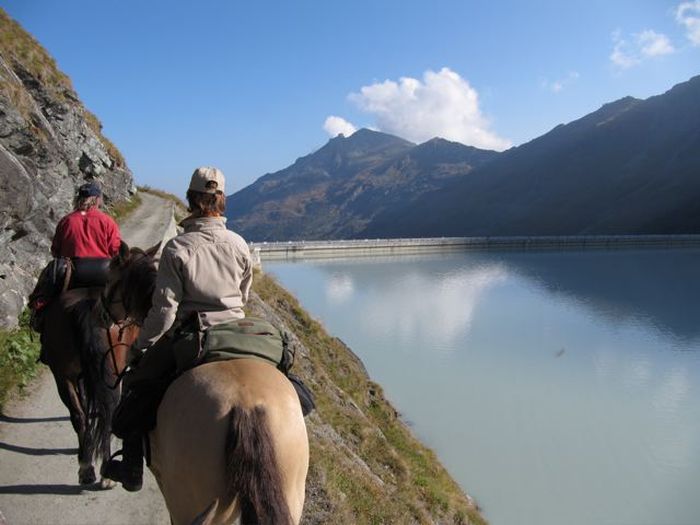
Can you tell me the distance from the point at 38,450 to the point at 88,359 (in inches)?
66.2

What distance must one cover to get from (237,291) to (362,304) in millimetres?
35527

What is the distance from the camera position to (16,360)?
754cm

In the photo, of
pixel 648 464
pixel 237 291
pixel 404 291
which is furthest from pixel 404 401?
pixel 404 291

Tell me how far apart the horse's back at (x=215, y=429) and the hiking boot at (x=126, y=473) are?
0.60 meters

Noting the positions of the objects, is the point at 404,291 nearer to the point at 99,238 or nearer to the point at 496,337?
the point at 496,337

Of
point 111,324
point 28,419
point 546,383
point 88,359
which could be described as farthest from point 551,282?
point 111,324

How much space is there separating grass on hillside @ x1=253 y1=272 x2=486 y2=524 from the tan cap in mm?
3940

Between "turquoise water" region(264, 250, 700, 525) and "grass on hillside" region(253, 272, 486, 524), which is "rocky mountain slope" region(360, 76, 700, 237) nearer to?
"turquoise water" region(264, 250, 700, 525)

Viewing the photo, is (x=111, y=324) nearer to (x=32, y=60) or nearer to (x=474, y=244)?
(x=32, y=60)

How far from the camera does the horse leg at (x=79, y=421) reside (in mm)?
5023

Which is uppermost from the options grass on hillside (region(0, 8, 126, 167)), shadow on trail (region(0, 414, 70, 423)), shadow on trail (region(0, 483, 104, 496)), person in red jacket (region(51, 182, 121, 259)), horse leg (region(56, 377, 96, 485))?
grass on hillside (region(0, 8, 126, 167))

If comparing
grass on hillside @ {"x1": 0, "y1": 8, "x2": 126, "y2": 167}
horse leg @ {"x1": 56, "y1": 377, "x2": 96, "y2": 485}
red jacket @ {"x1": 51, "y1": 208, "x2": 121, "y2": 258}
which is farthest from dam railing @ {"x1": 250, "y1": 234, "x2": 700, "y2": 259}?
horse leg @ {"x1": 56, "y1": 377, "x2": 96, "y2": 485}

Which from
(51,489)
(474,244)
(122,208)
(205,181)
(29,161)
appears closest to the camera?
(205,181)

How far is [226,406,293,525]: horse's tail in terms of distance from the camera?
264cm
